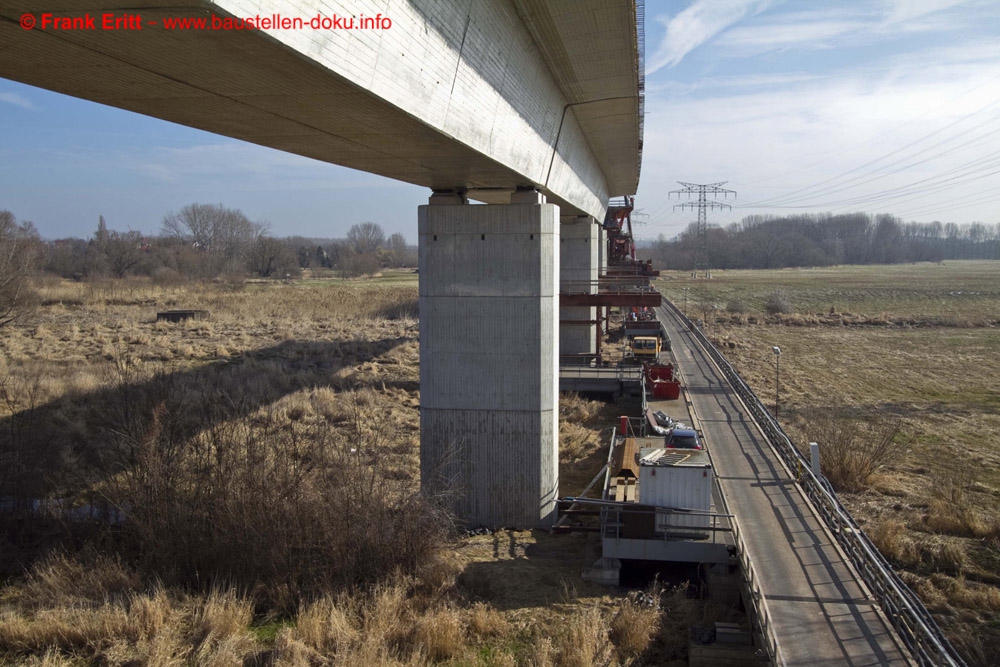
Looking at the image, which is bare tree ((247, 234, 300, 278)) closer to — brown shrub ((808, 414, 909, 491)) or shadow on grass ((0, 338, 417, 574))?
shadow on grass ((0, 338, 417, 574))

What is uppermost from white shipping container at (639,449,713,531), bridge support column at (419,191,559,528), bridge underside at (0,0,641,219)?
bridge underside at (0,0,641,219)

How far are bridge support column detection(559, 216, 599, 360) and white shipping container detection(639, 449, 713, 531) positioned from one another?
64.8 feet

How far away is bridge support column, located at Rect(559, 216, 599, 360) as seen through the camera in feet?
109

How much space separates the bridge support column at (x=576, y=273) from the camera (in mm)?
33125

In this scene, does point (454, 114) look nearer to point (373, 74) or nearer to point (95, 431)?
point (373, 74)

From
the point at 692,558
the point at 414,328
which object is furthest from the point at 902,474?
the point at 414,328

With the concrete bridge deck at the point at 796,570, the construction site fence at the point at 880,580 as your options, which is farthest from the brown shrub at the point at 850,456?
the construction site fence at the point at 880,580

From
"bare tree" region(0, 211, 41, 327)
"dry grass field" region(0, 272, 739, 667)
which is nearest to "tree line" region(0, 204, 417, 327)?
"bare tree" region(0, 211, 41, 327)

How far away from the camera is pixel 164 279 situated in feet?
238

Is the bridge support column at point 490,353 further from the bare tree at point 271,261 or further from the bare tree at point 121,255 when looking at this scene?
the bare tree at point 271,261

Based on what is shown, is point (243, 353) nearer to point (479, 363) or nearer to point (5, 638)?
point (479, 363)

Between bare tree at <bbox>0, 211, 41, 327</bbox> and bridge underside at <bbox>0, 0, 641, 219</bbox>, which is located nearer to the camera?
bridge underside at <bbox>0, 0, 641, 219</bbox>

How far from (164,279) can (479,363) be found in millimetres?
66839

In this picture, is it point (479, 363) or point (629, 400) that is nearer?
point (479, 363)
